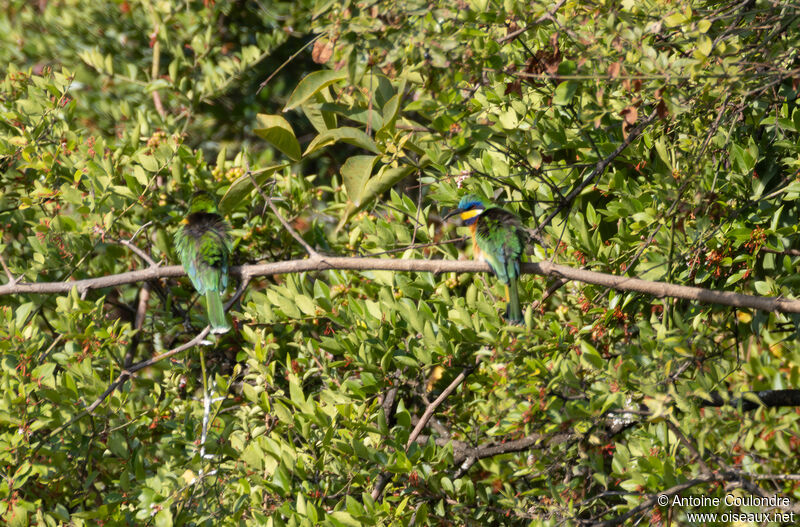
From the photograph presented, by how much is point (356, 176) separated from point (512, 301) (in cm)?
103

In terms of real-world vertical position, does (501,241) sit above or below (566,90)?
below

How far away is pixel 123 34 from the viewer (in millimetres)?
5664

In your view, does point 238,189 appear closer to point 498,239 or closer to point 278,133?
point 278,133

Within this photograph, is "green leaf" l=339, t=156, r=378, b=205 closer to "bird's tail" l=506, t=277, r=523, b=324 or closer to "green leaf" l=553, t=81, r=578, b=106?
"green leaf" l=553, t=81, r=578, b=106

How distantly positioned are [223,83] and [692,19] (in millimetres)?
3564

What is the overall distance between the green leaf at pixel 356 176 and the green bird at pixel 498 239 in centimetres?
77

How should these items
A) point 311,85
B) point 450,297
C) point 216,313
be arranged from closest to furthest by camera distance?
point 311,85
point 450,297
point 216,313

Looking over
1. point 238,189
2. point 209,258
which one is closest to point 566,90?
point 238,189

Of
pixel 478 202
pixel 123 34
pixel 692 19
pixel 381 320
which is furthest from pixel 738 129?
pixel 123 34

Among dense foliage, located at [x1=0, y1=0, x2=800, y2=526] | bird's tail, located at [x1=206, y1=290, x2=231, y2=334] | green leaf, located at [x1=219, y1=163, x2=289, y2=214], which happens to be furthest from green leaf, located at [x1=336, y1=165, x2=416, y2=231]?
bird's tail, located at [x1=206, y1=290, x2=231, y2=334]

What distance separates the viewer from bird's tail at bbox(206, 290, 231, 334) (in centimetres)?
349

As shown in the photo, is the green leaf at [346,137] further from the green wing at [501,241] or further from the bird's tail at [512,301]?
the bird's tail at [512,301]

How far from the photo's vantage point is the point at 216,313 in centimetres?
364

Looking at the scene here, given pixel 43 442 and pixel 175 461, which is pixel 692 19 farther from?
pixel 43 442
